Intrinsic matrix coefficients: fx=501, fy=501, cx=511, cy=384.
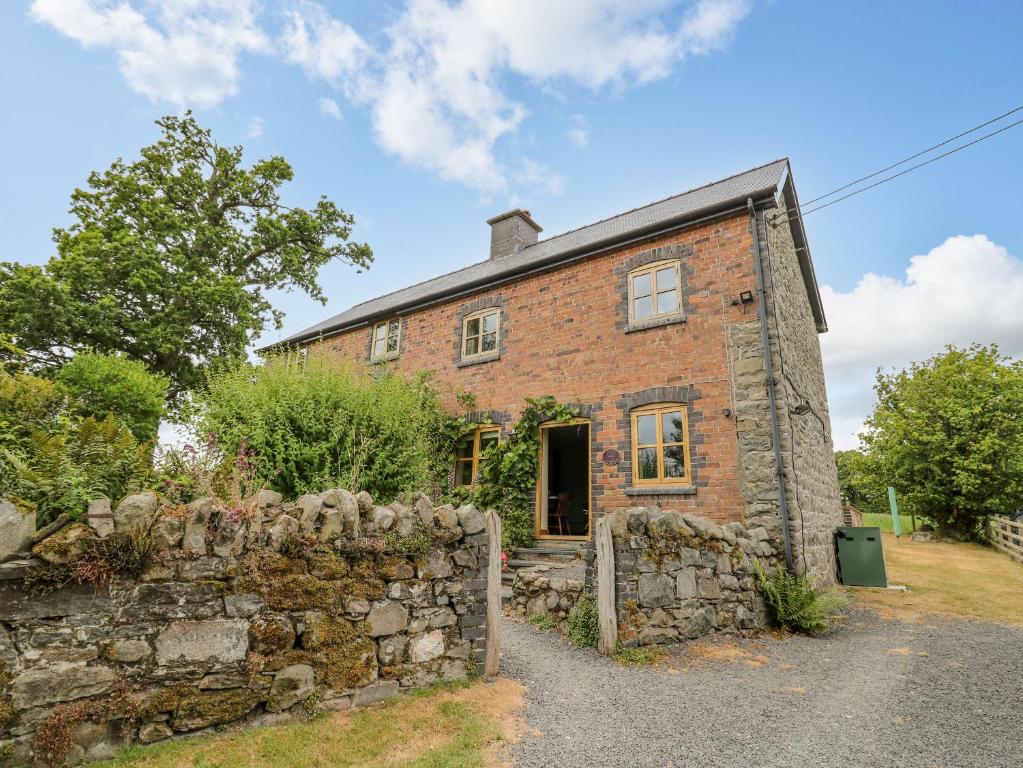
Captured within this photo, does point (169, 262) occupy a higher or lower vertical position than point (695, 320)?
higher

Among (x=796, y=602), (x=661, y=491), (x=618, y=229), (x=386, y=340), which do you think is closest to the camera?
(x=796, y=602)

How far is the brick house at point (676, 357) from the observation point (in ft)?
26.0

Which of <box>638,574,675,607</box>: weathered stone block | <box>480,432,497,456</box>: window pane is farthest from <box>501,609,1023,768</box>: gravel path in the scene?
<box>480,432,497,456</box>: window pane

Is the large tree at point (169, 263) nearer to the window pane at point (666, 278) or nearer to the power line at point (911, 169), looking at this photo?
the window pane at point (666, 278)

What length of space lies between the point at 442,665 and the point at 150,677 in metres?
2.09

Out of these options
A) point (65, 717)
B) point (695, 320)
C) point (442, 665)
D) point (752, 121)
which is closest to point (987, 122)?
point (752, 121)

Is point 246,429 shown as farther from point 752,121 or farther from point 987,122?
point 987,122

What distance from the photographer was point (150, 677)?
2.90 meters

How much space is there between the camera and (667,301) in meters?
9.32

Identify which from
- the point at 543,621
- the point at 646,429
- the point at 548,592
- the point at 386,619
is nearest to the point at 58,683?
the point at 386,619

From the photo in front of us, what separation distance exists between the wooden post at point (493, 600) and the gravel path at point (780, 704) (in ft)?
1.14

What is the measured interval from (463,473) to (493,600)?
265 inches

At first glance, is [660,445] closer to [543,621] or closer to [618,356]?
[618,356]

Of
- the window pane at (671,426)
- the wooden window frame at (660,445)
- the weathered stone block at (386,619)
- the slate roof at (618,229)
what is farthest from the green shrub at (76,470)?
the slate roof at (618,229)
